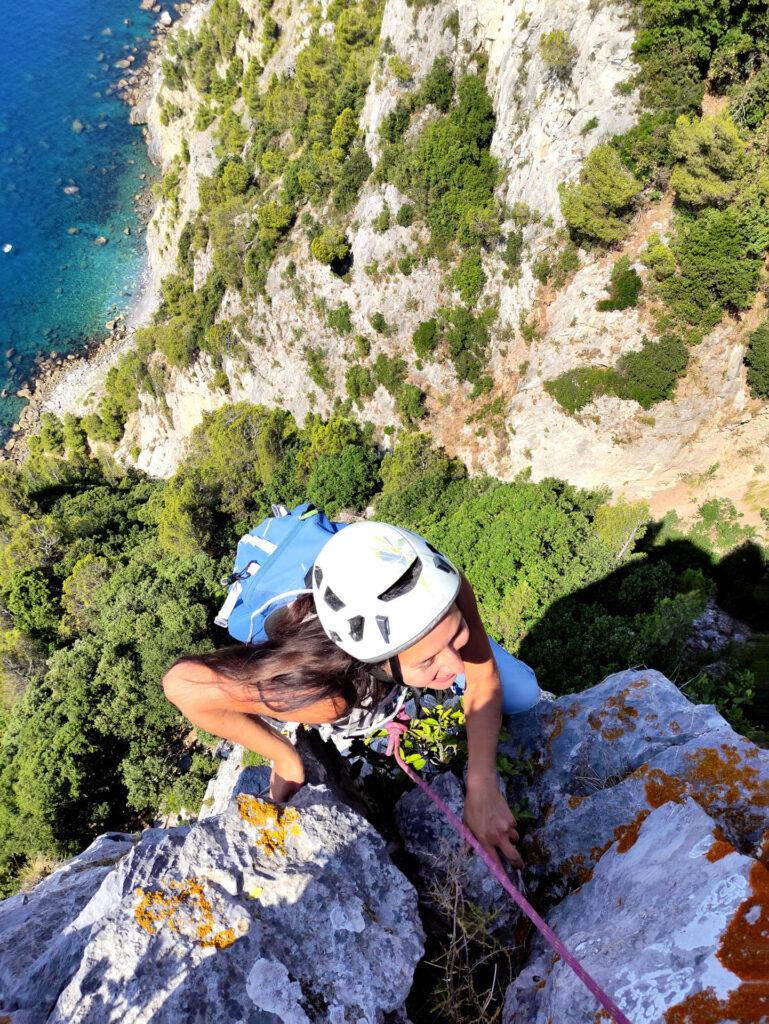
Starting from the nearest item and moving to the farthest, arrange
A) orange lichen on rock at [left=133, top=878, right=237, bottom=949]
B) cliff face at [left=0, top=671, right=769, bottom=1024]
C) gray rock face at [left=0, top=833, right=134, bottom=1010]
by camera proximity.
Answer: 1. cliff face at [left=0, top=671, right=769, bottom=1024]
2. orange lichen on rock at [left=133, top=878, right=237, bottom=949]
3. gray rock face at [left=0, top=833, right=134, bottom=1010]

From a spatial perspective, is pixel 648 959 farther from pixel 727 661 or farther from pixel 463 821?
pixel 727 661

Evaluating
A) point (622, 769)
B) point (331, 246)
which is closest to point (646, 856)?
point (622, 769)

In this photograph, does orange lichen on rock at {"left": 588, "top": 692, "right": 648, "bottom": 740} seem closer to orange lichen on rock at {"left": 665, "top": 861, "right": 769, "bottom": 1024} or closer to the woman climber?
the woman climber

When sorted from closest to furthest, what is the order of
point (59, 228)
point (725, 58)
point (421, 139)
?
point (725, 58), point (421, 139), point (59, 228)

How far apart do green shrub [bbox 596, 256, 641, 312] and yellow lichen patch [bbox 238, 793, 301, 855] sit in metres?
21.7

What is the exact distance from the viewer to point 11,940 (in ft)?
11.0

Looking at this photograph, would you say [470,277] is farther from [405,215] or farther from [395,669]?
[395,669]

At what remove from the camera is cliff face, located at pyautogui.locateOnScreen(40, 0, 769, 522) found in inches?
781

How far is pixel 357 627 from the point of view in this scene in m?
3.29

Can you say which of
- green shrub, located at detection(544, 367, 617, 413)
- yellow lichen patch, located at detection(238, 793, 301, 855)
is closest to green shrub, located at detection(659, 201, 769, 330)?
green shrub, located at detection(544, 367, 617, 413)

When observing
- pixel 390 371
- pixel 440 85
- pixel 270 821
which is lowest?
pixel 390 371

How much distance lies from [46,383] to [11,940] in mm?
58376

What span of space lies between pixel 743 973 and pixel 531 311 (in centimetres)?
2454

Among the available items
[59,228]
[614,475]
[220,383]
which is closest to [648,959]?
[614,475]
